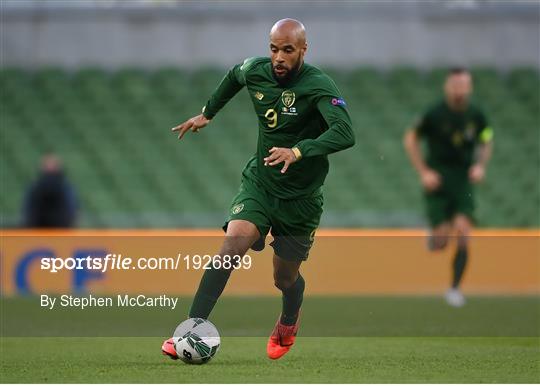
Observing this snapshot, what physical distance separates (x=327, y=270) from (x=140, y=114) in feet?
18.0

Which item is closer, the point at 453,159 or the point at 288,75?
the point at 288,75

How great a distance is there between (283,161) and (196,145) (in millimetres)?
11229

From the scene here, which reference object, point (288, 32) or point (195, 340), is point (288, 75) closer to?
point (288, 32)

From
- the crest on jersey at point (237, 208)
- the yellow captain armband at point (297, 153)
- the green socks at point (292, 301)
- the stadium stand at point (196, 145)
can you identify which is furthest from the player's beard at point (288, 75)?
the stadium stand at point (196, 145)

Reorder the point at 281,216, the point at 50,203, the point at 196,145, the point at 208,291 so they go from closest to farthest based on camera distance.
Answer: the point at 208,291
the point at 281,216
the point at 50,203
the point at 196,145

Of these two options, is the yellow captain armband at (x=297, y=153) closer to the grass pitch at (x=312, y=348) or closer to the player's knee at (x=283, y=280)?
the player's knee at (x=283, y=280)

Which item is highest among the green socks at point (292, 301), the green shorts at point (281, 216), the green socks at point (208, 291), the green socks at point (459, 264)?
the green shorts at point (281, 216)

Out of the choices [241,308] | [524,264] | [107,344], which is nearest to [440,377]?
[107,344]

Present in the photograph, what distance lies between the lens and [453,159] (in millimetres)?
12406

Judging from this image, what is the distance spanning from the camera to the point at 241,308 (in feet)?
37.3

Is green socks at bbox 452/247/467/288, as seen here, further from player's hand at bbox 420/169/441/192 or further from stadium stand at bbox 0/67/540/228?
stadium stand at bbox 0/67/540/228

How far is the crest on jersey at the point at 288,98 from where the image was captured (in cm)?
677

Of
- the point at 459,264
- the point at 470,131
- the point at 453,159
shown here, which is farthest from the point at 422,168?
the point at 459,264

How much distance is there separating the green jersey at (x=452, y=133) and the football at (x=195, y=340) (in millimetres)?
6240
